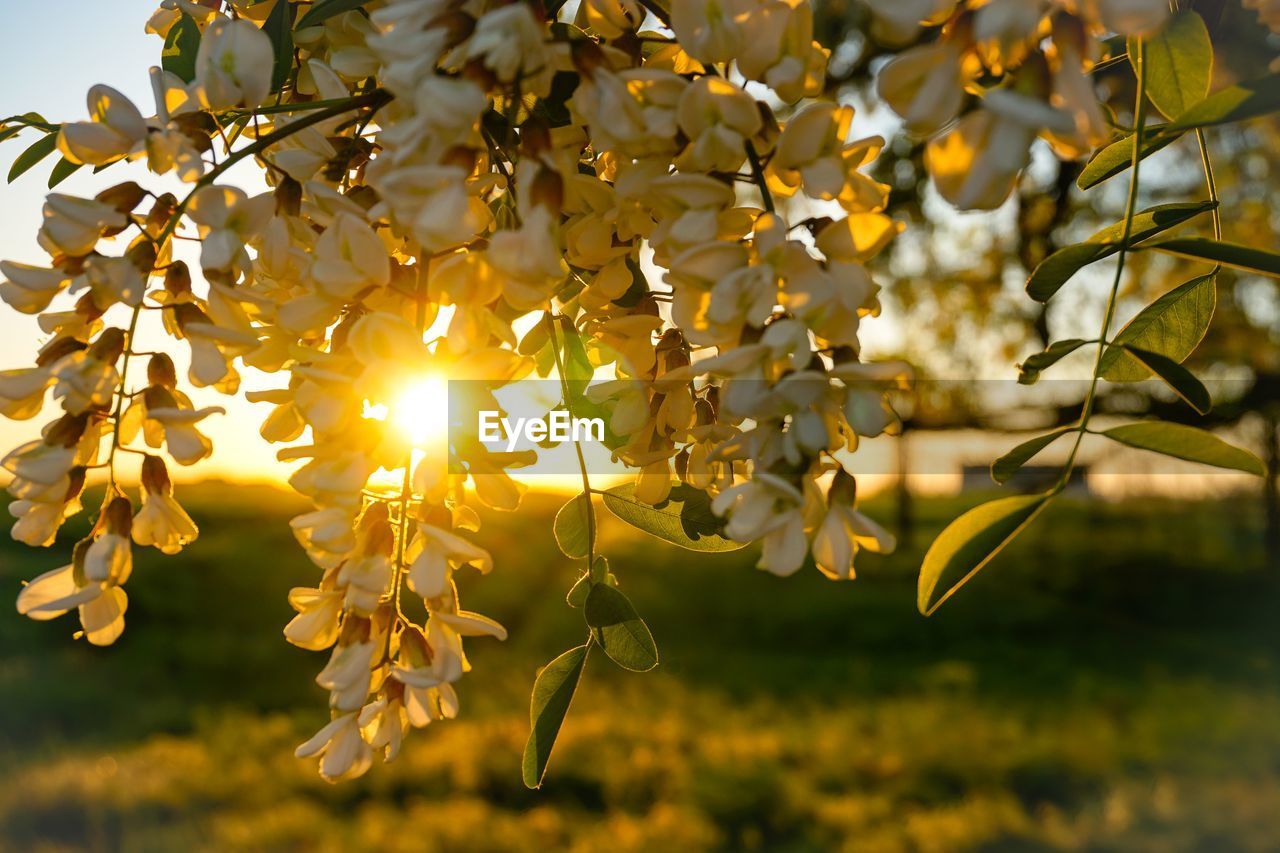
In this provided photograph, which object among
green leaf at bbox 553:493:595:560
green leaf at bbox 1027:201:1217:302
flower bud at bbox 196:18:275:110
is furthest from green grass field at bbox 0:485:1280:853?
flower bud at bbox 196:18:275:110

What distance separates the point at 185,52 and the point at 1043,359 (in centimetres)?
29

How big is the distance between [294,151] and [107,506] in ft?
0.38

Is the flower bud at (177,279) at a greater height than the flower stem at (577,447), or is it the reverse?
the flower bud at (177,279)

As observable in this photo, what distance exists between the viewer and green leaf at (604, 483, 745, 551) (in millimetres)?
351

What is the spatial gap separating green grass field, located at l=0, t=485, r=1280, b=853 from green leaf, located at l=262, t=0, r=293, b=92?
1.92 meters

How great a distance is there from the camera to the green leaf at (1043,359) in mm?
290

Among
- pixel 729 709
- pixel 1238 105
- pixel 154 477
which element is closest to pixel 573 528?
pixel 154 477

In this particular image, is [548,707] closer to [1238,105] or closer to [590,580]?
[590,580]

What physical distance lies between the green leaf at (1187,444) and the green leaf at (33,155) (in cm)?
37

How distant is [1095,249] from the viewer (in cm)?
31

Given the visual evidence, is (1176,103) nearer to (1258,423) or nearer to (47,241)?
(47,241)

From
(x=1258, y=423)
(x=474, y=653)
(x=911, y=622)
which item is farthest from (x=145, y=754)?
(x=1258, y=423)

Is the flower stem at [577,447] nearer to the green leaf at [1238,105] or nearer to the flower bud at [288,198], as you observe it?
the flower bud at [288,198]

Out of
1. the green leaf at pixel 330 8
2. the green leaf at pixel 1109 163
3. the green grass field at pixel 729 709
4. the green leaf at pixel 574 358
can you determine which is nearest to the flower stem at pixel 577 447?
the green leaf at pixel 574 358
